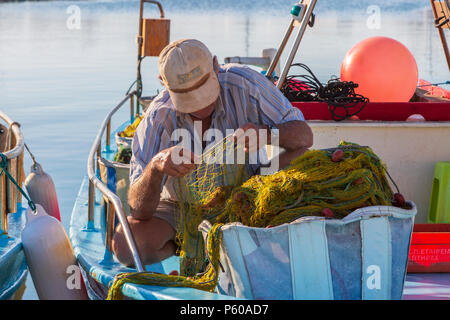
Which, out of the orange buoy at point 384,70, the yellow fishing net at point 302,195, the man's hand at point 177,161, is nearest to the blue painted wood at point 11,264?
the yellow fishing net at point 302,195

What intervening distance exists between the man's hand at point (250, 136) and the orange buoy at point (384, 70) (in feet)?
6.58

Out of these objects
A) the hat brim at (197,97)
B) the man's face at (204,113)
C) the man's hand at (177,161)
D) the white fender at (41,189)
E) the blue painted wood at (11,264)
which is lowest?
the blue painted wood at (11,264)

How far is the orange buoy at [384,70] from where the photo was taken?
494 centimetres

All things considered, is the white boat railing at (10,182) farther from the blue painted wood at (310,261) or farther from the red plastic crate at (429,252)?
the red plastic crate at (429,252)

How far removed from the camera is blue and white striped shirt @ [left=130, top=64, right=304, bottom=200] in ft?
11.6

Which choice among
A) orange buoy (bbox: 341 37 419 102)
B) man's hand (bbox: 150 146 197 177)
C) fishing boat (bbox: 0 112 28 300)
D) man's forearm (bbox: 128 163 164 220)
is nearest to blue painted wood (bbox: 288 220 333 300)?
man's hand (bbox: 150 146 197 177)

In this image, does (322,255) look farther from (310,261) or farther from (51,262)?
(51,262)

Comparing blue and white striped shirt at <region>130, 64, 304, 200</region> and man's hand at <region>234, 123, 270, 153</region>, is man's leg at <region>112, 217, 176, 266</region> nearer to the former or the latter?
blue and white striped shirt at <region>130, 64, 304, 200</region>

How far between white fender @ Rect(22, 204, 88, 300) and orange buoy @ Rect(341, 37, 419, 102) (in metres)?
2.58

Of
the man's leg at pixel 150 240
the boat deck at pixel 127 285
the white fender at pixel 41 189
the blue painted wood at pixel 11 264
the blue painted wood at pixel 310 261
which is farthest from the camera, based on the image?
the white fender at pixel 41 189

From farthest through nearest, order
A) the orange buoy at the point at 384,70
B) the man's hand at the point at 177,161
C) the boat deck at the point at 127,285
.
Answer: the orange buoy at the point at 384,70 → the man's hand at the point at 177,161 → the boat deck at the point at 127,285
